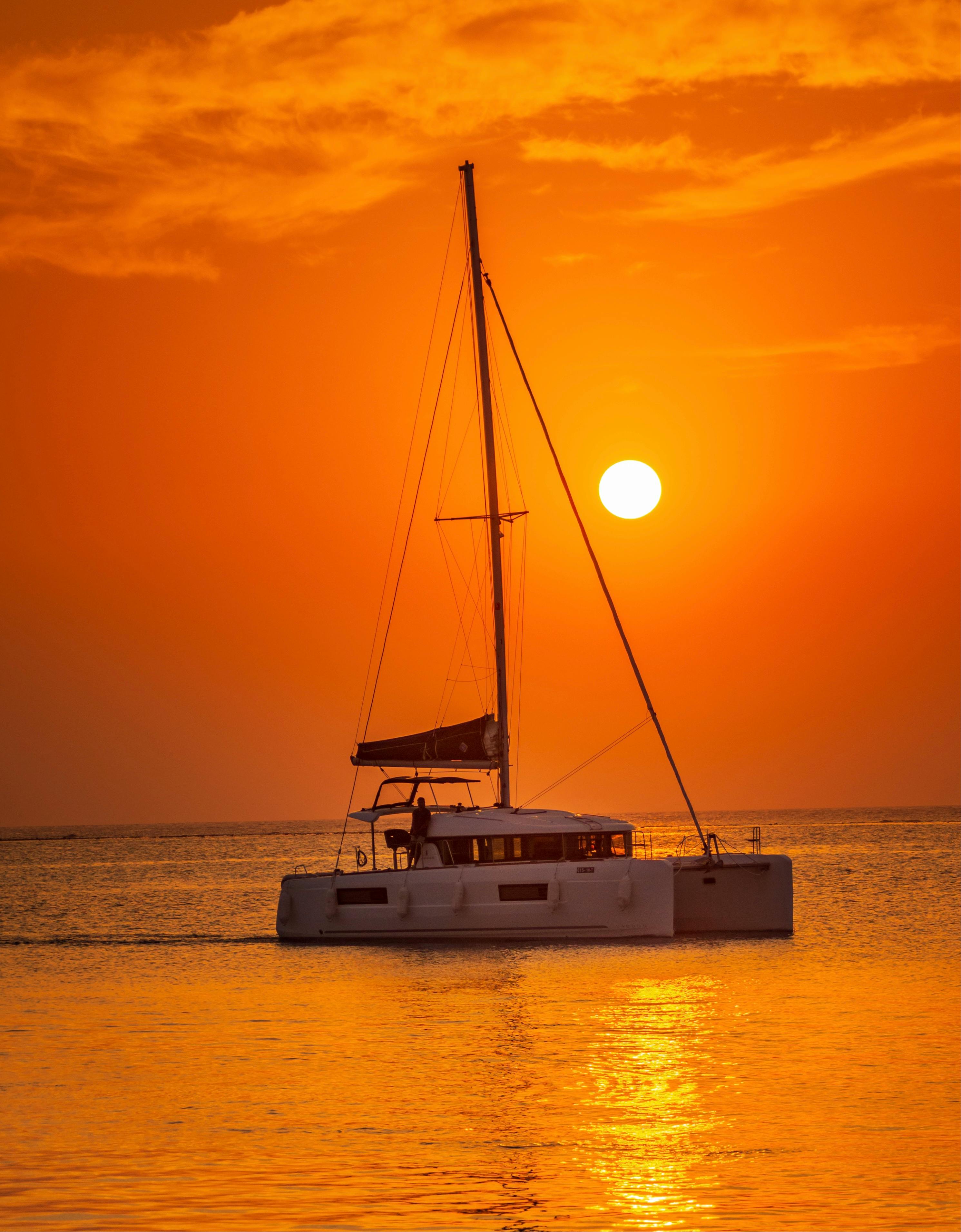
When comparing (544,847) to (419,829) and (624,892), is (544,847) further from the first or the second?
(419,829)

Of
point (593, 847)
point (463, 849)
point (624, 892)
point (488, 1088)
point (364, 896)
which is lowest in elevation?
point (488, 1088)

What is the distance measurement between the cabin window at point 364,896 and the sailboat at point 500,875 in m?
0.03

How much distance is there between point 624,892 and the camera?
3142 centimetres

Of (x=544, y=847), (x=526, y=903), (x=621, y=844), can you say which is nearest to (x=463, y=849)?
(x=544, y=847)

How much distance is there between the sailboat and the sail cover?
0.03 m

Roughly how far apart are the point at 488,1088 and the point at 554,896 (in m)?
13.8

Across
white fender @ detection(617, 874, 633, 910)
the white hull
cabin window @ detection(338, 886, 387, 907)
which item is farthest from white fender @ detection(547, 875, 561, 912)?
cabin window @ detection(338, 886, 387, 907)

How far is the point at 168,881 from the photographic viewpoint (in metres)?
87.1

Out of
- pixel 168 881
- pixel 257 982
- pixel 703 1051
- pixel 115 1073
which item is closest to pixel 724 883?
pixel 257 982

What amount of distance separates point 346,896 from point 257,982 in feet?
14.6

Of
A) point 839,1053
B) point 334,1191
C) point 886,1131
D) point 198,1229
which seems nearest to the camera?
point 198,1229

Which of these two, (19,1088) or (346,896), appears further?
(346,896)

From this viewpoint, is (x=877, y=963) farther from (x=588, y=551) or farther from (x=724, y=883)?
(x=588, y=551)

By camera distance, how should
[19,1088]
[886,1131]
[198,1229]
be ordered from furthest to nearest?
[19,1088], [886,1131], [198,1229]
